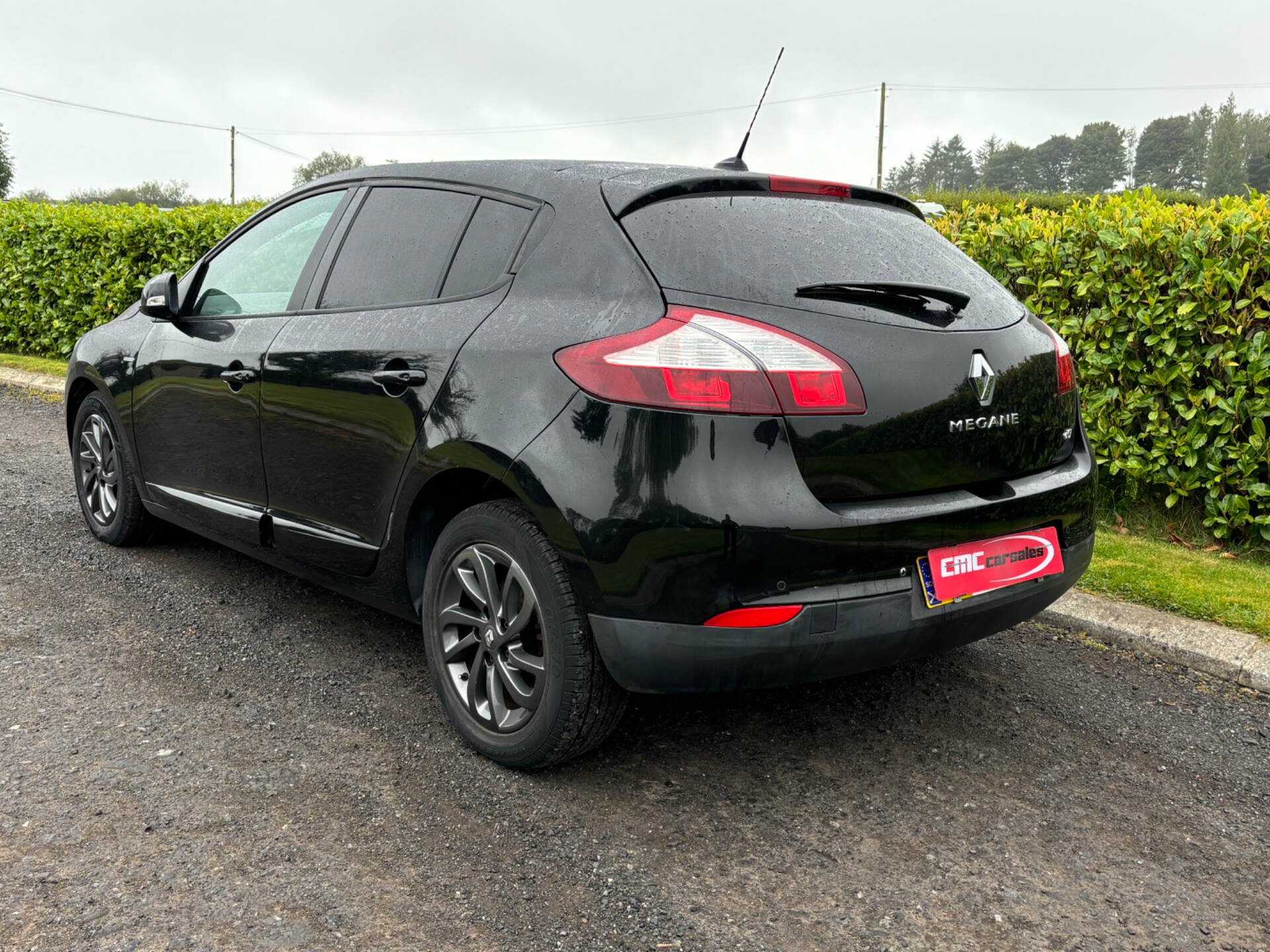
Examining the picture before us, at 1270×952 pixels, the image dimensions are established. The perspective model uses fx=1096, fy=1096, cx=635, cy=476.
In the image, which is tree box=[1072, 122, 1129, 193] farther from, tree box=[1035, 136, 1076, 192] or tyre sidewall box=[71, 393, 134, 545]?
tyre sidewall box=[71, 393, 134, 545]

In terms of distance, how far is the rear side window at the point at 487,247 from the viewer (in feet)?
10.2

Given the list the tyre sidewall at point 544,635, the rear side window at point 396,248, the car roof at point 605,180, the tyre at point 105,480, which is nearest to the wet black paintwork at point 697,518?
the tyre sidewall at point 544,635

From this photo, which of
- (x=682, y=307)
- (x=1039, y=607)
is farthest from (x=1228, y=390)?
(x=682, y=307)

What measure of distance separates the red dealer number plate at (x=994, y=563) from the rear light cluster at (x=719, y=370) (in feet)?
1.57

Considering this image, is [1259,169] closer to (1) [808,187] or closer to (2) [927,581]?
(1) [808,187]

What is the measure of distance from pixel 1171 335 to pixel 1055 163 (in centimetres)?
14401

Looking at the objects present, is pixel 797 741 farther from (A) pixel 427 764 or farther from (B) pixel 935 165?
(B) pixel 935 165

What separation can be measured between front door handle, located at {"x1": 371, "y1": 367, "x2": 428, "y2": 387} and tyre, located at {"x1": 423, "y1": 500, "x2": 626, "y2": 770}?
1.31ft

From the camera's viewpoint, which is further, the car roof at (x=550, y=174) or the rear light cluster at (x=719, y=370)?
the car roof at (x=550, y=174)

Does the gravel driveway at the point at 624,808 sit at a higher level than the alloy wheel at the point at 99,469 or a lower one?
lower

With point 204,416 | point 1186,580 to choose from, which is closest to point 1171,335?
point 1186,580

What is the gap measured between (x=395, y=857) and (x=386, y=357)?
1405mm

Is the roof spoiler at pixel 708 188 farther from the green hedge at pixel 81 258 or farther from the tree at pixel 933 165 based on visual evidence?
the tree at pixel 933 165

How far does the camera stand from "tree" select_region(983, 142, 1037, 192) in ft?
457
